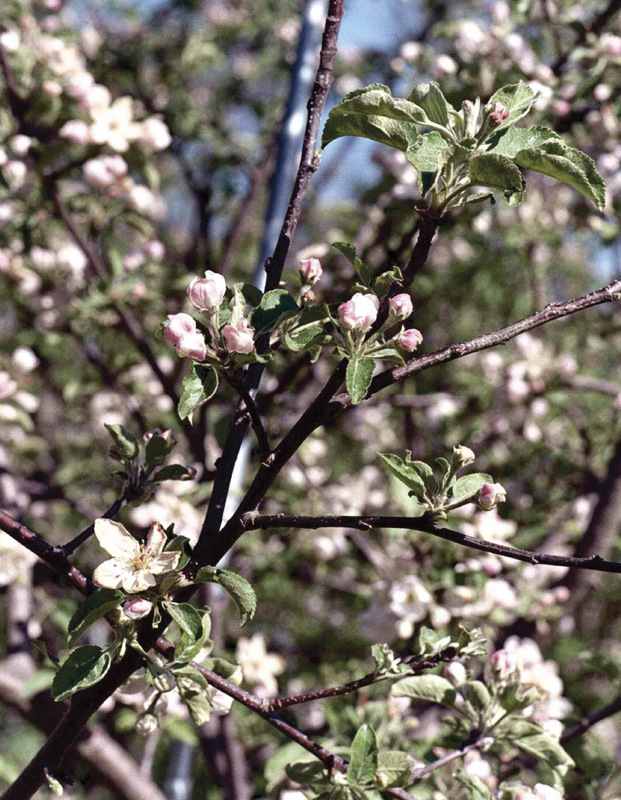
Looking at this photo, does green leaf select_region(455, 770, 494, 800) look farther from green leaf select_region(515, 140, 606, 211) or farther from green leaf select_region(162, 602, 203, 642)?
green leaf select_region(515, 140, 606, 211)

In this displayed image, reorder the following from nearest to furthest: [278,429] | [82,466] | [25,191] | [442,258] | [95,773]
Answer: [95,773], [278,429], [25,191], [82,466], [442,258]

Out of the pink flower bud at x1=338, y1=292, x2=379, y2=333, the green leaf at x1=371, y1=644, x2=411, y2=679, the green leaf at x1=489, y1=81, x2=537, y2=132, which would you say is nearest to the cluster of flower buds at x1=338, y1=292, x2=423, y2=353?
the pink flower bud at x1=338, y1=292, x2=379, y2=333

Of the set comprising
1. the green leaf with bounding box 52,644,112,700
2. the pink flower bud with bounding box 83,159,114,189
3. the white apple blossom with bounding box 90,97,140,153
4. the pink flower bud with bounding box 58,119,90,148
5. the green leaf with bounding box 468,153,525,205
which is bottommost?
the green leaf with bounding box 52,644,112,700

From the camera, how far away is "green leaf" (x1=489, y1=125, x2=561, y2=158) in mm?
913

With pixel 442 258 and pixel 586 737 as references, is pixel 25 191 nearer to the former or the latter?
pixel 586 737

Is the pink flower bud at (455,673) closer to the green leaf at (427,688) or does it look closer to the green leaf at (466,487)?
the green leaf at (427,688)

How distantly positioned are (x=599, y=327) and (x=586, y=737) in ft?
6.25

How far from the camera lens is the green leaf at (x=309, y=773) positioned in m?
1.09

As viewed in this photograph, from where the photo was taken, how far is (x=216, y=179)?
310cm

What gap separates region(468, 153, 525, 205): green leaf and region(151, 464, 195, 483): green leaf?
1.58 ft

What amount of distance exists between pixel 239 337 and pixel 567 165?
37 cm

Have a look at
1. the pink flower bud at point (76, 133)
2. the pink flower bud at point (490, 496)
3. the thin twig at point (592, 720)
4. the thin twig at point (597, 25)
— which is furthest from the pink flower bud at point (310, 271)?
the thin twig at point (597, 25)

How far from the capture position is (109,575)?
0.93 meters

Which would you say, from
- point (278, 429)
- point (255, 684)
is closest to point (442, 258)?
point (278, 429)
